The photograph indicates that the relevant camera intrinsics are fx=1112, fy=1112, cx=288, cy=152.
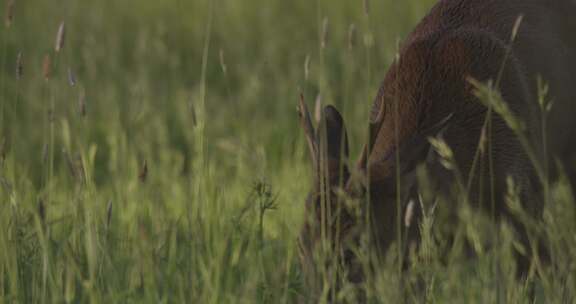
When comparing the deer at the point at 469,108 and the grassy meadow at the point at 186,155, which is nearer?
the grassy meadow at the point at 186,155

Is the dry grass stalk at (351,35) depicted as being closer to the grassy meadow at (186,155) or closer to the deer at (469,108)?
the grassy meadow at (186,155)

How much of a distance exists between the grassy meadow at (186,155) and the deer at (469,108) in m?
0.19

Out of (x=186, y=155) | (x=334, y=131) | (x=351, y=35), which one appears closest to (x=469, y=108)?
(x=334, y=131)

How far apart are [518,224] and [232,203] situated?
1.63 m

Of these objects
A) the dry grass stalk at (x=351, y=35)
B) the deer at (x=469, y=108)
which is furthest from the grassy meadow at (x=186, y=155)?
the deer at (x=469, y=108)

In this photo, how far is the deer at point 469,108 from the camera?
13.3 feet

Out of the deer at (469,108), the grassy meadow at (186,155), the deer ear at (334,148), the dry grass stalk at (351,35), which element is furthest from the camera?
the deer at (469,108)

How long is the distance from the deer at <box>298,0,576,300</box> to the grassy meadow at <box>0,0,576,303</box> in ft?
0.61

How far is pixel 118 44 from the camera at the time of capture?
949 centimetres

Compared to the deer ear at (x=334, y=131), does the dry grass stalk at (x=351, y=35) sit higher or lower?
higher

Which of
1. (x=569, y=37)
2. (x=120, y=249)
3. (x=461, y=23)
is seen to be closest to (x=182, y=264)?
(x=120, y=249)

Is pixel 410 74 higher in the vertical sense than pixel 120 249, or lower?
higher

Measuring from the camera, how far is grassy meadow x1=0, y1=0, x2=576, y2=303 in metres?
3.53

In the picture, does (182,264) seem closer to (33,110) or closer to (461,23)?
(461,23)
